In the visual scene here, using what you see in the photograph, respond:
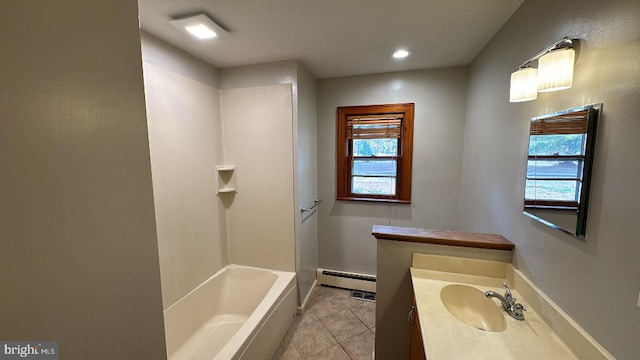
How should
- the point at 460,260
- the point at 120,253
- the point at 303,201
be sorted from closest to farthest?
the point at 120,253, the point at 460,260, the point at 303,201

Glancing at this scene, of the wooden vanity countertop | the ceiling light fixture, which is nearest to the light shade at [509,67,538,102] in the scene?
the wooden vanity countertop

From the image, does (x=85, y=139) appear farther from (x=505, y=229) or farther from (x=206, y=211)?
(x=505, y=229)

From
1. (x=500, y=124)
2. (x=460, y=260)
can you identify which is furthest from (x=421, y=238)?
(x=500, y=124)

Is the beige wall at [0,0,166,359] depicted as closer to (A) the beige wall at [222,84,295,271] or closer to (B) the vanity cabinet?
(B) the vanity cabinet

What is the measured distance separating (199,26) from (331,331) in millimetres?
2752

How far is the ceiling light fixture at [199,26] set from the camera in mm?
1536

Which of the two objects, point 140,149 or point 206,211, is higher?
point 140,149

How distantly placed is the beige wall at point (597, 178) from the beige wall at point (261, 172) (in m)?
1.77

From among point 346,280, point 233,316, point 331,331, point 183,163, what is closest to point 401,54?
point 183,163

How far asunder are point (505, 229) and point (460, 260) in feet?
1.16

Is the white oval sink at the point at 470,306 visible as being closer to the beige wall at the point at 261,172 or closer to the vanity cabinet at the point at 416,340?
the vanity cabinet at the point at 416,340

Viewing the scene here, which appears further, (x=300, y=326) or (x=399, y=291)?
(x=300, y=326)

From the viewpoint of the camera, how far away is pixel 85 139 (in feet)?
2.02

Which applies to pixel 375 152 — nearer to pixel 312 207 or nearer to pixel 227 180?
pixel 312 207
